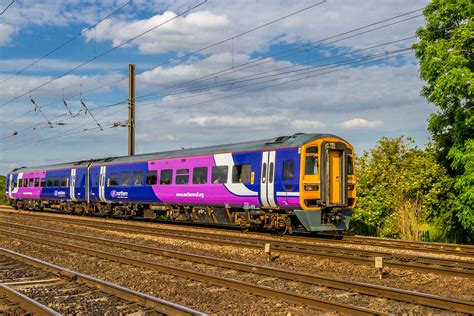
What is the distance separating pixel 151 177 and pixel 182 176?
9.28 ft

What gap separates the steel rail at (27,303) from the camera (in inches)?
283

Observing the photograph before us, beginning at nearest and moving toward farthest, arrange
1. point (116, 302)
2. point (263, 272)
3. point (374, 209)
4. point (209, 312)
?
point (209, 312)
point (116, 302)
point (263, 272)
point (374, 209)

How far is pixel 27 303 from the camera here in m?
7.72

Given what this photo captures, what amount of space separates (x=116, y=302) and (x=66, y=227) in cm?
1620

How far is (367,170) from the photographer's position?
21719 millimetres

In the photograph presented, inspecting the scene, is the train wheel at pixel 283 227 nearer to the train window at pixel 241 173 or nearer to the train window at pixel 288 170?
the train window at pixel 288 170

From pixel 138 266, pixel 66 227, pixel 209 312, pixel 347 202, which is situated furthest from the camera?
pixel 66 227

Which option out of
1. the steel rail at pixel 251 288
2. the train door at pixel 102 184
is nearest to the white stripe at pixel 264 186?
the steel rail at pixel 251 288

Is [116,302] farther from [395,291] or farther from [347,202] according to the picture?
[347,202]

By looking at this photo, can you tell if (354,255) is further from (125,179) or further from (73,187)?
(73,187)

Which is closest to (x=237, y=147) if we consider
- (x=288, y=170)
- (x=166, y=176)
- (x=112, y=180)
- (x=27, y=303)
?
(x=288, y=170)

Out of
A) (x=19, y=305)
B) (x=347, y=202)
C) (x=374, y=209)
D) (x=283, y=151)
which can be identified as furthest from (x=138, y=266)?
(x=374, y=209)

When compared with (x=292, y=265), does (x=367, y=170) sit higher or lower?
higher

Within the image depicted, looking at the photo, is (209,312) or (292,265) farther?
(292,265)
